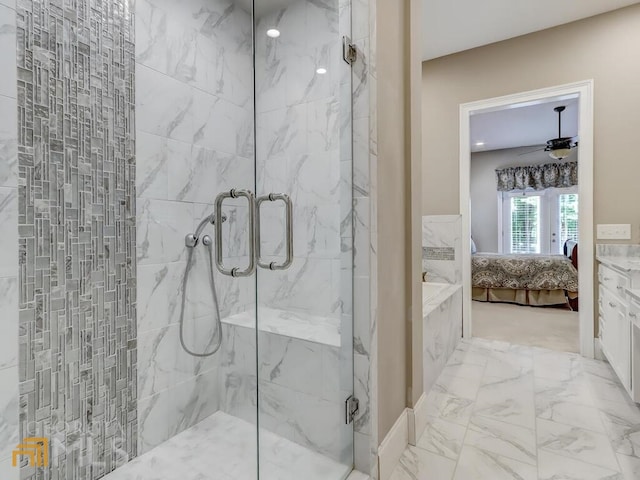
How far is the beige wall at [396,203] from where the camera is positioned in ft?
4.97

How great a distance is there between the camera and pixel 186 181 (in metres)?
1.97

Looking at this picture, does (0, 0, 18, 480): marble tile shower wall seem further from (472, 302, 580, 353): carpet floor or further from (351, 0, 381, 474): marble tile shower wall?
(472, 302, 580, 353): carpet floor

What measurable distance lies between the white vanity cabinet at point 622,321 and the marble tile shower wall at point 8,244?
288 cm

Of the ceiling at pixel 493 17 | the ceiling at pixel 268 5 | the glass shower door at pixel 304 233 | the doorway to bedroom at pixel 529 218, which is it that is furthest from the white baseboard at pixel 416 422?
the ceiling at pixel 493 17

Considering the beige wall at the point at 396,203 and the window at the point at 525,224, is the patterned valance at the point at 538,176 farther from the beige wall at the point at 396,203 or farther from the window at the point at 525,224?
the beige wall at the point at 396,203

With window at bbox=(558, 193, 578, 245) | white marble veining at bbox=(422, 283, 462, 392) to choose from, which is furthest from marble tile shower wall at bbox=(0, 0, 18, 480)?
window at bbox=(558, 193, 578, 245)

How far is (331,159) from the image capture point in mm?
1511

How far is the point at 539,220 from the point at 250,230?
8520mm

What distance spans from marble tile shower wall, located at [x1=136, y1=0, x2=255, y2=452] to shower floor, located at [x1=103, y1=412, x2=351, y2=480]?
0.28 ft

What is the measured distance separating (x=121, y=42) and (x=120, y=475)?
1999mm

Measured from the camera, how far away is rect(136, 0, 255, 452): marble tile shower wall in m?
1.78

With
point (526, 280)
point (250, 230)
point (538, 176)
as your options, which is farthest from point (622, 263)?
point (538, 176)

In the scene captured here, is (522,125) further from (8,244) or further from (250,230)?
(8,244)

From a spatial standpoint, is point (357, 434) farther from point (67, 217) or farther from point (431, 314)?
point (67, 217)
